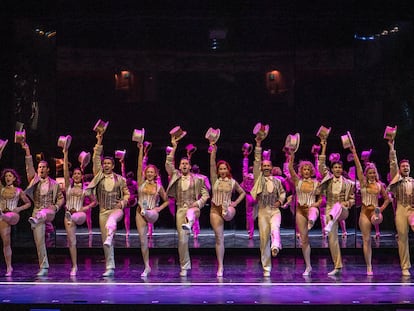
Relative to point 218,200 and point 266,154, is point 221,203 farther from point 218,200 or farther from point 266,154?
point 266,154

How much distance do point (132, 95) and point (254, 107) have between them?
1930mm

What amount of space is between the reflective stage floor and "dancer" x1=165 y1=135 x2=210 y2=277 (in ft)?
0.97

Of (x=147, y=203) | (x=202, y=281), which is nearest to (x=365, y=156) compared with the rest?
(x=147, y=203)

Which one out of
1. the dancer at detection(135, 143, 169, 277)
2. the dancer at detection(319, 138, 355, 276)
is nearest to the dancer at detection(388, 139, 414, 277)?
the dancer at detection(319, 138, 355, 276)

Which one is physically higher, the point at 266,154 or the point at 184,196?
the point at 266,154

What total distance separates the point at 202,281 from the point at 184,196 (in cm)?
117

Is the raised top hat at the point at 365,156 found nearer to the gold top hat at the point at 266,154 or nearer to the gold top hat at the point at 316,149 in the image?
the gold top hat at the point at 316,149

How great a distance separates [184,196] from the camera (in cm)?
1005

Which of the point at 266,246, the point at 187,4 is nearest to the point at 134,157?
the point at 187,4

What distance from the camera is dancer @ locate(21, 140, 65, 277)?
1007cm

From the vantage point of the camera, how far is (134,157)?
13.0 m

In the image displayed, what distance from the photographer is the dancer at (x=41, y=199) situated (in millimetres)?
10070

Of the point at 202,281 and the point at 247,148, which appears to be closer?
the point at 202,281

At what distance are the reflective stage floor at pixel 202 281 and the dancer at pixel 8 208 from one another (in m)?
0.31
